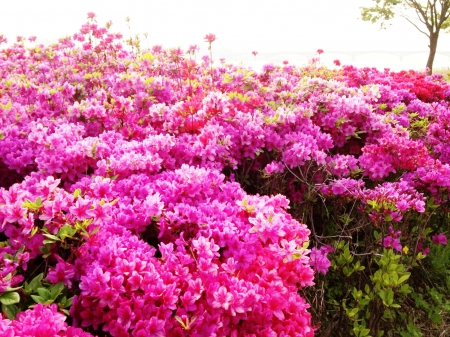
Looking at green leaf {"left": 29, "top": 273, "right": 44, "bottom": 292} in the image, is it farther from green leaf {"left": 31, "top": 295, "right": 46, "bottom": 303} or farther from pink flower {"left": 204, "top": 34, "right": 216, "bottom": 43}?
pink flower {"left": 204, "top": 34, "right": 216, "bottom": 43}

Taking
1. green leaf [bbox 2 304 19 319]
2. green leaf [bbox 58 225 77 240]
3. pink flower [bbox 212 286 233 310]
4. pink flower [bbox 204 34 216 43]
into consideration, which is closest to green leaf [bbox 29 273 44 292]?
green leaf [bbox 2 304 19 319]

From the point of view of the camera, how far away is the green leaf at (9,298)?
6.06ft

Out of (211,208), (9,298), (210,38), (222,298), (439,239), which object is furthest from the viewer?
(210,38)

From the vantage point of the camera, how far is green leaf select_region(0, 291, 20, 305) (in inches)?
72.7

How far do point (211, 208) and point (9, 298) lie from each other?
1146 mm

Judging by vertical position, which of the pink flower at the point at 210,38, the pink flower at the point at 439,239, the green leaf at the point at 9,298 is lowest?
the pink flower at the point at 439,239

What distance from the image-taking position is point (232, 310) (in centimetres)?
197

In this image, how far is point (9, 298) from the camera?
1.88 meters

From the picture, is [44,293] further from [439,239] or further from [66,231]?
[439,239]

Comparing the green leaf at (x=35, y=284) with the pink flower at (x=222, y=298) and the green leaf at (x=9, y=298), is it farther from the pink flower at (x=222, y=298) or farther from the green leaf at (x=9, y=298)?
the pink flower at (x=222, y=298)

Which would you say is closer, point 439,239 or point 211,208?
point 211,208

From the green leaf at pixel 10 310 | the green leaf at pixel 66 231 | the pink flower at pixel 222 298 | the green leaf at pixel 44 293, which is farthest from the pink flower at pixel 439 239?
the green leaf at pixel 10 310

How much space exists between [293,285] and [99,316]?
40.5 inches

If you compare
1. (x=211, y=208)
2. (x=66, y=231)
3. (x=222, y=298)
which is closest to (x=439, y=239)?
(x=211, y=208)
